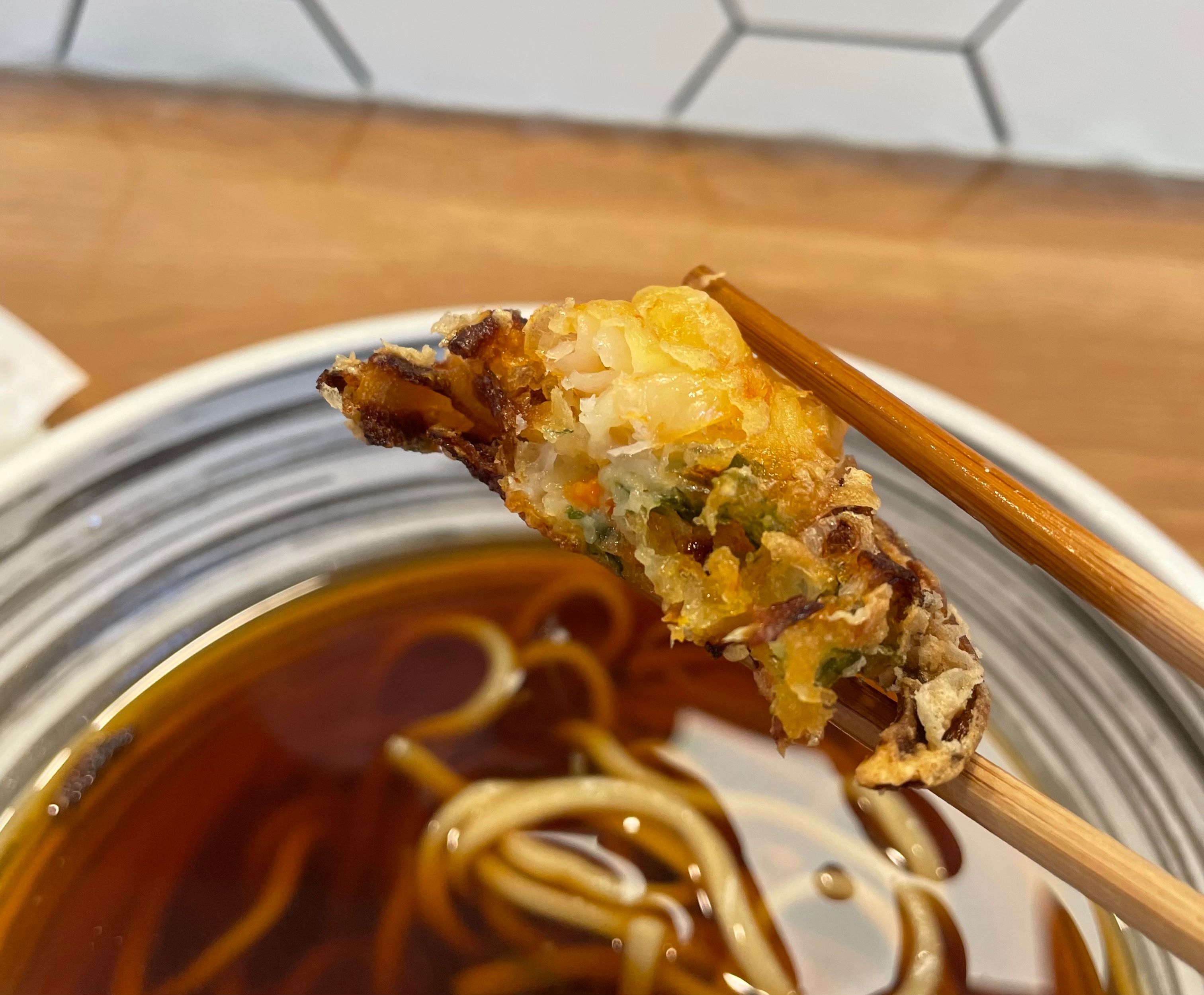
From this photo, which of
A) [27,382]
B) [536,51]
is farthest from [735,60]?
[27,382]

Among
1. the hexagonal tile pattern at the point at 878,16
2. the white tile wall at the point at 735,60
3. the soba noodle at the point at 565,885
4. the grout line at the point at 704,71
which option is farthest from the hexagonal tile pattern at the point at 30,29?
the soba noodle at the point at 565,885

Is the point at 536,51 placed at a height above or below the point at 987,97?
above

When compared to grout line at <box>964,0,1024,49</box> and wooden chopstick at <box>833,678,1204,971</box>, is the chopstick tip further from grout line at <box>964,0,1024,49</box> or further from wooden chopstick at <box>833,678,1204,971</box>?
grout line at <box>964,0,1024,49</box>

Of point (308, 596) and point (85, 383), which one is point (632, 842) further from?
point (85, 383)

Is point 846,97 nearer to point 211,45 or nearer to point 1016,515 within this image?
point 211,45

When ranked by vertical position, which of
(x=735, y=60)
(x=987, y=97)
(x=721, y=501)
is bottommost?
(x=721, y=501)

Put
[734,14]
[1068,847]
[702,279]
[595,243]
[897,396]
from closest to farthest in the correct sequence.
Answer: [1068,847], [702,279], [897,396], [595,243], [734,14]

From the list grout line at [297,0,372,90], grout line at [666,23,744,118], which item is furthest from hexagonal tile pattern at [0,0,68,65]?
grout line at [666,23,744,118]
